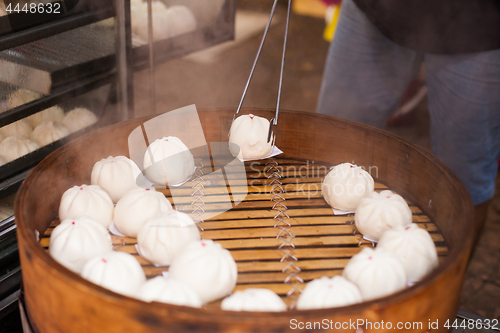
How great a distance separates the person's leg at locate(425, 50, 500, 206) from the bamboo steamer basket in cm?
57

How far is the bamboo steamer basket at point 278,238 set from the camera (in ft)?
2.88

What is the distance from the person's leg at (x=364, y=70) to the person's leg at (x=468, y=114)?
189 mm

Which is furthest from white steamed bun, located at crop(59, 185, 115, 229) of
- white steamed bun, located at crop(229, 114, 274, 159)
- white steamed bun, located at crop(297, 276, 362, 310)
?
white steamed bun, located at crop(297, 276, 362, 310)

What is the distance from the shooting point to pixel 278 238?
141cm

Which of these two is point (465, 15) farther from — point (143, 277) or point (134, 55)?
point (143, 277)

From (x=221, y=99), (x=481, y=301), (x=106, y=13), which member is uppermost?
(x=106, y=13)

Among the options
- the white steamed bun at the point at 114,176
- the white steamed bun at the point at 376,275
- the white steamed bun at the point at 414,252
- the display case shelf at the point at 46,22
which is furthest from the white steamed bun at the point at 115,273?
the display case shelf at the point at 46,22

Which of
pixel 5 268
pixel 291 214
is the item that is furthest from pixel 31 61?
pixel 291 214

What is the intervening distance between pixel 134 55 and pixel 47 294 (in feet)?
4.66

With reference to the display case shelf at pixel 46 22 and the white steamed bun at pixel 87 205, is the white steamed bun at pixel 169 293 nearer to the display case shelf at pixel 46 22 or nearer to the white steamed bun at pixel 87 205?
the white steamed bun at pixel 87 205

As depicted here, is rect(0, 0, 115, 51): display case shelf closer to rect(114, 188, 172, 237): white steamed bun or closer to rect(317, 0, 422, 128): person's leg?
rect(114, 188, 172, 237): white steamed bun

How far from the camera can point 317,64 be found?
16.9 feet

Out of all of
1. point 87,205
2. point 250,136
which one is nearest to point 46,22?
point 87,205

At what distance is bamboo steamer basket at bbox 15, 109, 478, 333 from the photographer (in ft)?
2.88
